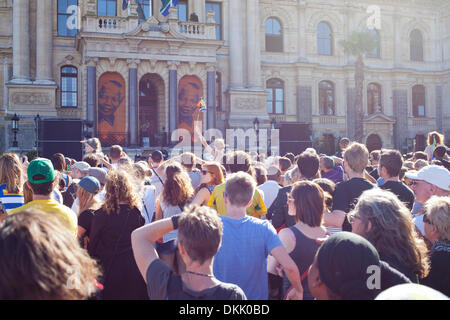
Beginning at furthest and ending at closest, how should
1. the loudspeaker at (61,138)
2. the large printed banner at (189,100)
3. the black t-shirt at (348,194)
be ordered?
the large printed banner at (189,100) → the loudspeaker at (61,138) → the black t-shirt at (348,194)

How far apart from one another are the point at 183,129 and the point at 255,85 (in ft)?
22.0

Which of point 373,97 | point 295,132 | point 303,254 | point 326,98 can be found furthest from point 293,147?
point 303,254

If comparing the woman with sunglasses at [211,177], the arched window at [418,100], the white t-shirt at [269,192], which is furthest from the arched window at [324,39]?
the woman with sunglasses at [211,177]

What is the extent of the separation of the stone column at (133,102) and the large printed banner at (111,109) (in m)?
0.50

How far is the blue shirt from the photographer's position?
3686 millimetres

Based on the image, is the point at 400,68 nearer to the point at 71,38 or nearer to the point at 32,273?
the point at 71,38

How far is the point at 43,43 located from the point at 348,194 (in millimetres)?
26024

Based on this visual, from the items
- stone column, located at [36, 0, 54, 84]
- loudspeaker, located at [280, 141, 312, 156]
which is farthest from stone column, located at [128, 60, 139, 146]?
loudspeaker, located at [280, 141, 312, 156]

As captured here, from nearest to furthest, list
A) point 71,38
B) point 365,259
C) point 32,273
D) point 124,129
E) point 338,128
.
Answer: point 32,273 → point 365,259 → point 124,129 → point 71,38 → point 338,128

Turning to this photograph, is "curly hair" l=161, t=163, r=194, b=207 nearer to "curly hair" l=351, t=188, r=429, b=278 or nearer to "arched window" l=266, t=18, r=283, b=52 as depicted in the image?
"curly hair" l=351, t=188, r=429, b=278

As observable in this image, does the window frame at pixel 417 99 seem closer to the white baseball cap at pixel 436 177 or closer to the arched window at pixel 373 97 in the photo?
the arched window at pixel 373 97

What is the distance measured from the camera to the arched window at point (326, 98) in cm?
3459

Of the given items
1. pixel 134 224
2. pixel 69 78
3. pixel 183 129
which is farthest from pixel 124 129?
pixel 134 224

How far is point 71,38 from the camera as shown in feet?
89.9
